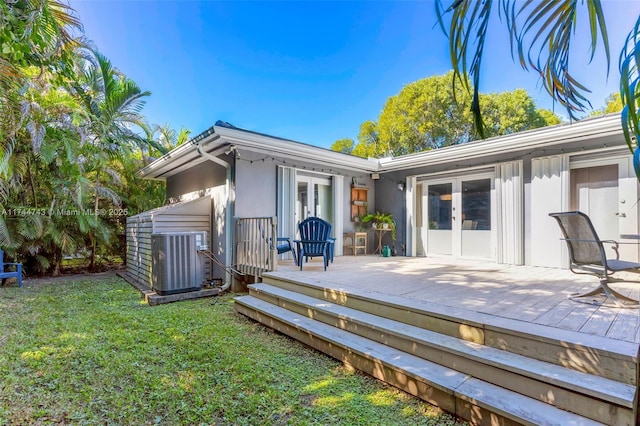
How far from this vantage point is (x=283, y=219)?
21.4ft

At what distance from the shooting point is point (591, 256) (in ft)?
10.3

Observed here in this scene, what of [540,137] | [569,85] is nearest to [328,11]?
[540,137]

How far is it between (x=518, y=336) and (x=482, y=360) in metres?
0.33

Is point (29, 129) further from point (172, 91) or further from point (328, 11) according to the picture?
point (328, 11)

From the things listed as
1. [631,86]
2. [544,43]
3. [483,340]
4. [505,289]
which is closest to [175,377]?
[483,340]

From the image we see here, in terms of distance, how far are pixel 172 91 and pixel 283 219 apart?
8.53 meters

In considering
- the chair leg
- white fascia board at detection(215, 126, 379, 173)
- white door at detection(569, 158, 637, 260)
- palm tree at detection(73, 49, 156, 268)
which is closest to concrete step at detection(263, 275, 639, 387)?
the chair leg

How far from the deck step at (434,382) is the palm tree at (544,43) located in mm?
1636

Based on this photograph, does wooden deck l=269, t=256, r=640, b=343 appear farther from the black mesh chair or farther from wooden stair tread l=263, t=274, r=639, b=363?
the black mesh chair

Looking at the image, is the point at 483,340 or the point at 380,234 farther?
the point at 380,234

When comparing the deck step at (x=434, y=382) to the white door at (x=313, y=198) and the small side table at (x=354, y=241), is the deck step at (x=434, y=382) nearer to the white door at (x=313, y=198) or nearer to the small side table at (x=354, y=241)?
the white door at (x=313, y=198)

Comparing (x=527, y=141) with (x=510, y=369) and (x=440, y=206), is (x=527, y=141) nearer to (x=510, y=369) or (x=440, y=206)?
(x=440, y=206)

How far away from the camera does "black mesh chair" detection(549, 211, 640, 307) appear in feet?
9.56

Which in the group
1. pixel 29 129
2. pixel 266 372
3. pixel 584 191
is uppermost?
pixel 29 129
